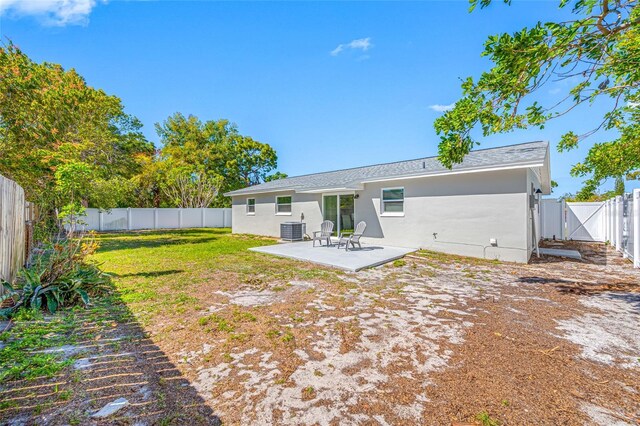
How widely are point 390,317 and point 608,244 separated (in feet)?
43.4

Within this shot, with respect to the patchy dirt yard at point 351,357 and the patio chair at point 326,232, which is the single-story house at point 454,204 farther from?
the patchy dirt yard at point 351,357

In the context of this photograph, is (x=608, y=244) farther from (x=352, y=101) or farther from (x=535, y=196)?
(x=352, y=101)

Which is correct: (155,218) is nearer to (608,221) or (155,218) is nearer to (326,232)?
(326,232)

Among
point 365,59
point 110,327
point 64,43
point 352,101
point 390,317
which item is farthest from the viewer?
point 352,101

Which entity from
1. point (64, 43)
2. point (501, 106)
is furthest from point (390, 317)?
point (64, 43)

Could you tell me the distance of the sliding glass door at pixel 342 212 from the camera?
1214 centimetres

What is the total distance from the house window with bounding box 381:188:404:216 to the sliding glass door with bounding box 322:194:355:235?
1.51 metres

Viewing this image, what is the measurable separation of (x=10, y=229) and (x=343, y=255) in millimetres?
7384

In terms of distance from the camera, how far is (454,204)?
920 centimetres

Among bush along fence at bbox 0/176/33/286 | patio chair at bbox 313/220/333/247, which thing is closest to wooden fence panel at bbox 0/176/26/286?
bush along fence at bbox 0/176/33/286

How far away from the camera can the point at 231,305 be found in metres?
4.61

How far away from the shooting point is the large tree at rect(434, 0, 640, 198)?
3844 mm

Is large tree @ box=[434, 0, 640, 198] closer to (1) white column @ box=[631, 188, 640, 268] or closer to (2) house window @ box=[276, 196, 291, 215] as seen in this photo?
(1) white column @ box=[631, 188, 640, 268]

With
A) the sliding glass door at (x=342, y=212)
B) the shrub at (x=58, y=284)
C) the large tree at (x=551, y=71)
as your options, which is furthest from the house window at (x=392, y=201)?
the shrub at (x=58, y=284)
